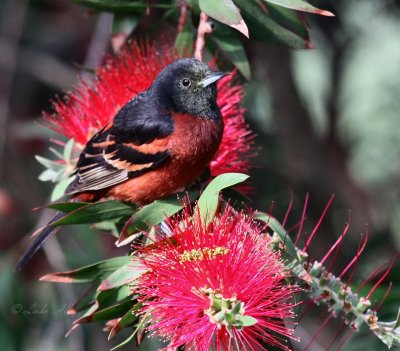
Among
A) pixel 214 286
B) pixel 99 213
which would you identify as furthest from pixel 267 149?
pixel 214 286

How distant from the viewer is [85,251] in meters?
4.46

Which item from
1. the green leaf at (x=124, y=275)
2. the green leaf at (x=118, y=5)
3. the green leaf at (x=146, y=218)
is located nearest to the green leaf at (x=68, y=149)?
the green leaf at (x=118, y=5)

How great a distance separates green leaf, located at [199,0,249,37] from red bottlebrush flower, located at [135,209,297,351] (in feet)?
1.98

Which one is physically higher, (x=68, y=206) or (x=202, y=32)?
(x=202, y=32)

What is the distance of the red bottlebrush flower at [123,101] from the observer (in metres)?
2.98

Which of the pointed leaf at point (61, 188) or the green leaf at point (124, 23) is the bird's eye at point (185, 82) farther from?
the pointed leaf at point (61, 188)

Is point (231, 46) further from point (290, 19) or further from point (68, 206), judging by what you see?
point (68, 206)

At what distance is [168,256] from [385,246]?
2429 millimetres

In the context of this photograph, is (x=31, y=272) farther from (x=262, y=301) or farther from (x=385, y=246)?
(x=262, y=301)

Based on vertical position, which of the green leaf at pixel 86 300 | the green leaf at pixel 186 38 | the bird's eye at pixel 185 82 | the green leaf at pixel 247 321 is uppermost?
the green leaf at pixel 186 38

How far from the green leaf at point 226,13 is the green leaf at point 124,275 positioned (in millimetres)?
781

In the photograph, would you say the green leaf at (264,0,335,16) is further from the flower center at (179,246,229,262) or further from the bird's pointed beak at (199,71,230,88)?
the flower center at (179,246,229,262)

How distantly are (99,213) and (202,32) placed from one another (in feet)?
2.58

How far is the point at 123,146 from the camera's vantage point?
9.95 feet
